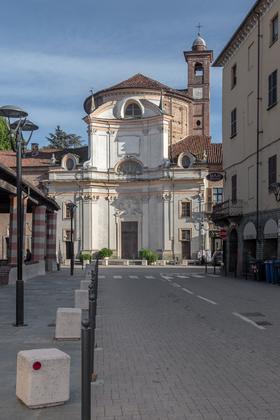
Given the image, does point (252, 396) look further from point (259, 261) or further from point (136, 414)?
point (259, 261)

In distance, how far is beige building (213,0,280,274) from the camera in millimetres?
31297

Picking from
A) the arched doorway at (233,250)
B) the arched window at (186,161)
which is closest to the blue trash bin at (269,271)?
the arched doorway at (233,250)

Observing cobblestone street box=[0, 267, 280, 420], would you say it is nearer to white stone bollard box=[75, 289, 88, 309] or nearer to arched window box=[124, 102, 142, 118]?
white stone bollard box=[75, 289, 88, 309]

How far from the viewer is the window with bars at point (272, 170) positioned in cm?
3080

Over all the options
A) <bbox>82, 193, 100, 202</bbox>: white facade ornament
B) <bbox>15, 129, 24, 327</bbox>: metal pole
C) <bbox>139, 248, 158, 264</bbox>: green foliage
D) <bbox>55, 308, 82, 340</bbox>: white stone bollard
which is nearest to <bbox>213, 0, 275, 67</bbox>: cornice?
<bbox>15, 129, 24, 327</bbox>: metal pole

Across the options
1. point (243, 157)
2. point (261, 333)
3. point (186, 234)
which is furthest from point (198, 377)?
point (186, 234)

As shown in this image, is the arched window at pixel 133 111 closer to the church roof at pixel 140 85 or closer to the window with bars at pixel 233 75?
the church roof at pixel 140 85

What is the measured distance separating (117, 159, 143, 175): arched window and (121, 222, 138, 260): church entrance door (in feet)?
→ 19.4

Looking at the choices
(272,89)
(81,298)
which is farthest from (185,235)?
(81,298)

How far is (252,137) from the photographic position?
3494cm

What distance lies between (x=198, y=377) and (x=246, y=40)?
32152mm

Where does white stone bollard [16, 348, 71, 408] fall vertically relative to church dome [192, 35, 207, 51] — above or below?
below

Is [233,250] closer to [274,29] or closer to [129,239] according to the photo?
[274,29]

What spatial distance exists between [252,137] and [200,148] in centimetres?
3287
